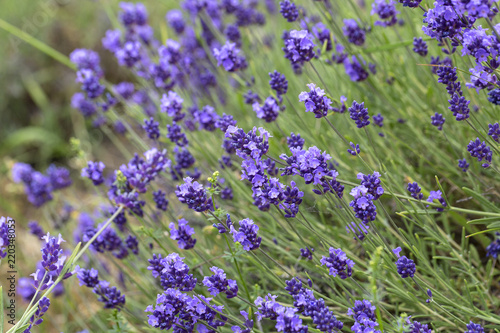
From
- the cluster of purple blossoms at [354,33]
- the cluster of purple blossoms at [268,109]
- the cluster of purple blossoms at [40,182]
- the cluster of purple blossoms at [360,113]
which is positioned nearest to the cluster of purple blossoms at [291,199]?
the cluster of purple blossoms at [360,113]

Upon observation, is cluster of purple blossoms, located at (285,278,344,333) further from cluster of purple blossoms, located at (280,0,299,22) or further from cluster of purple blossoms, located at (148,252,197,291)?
cluster of purple blossoms, located at (280,0,299,22)

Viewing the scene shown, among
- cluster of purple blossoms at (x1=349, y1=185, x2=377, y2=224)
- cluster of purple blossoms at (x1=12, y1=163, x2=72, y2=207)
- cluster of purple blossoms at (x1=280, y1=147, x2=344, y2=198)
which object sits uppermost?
cluster of purple blossoms at (x1=12, y1=163, x2=72, y2=207)

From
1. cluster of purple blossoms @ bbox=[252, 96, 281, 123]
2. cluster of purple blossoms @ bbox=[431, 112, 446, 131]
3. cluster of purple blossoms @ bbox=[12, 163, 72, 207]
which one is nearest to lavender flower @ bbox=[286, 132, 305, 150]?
cluster of purple blossoms @ bbox=[252, 96, 281, 123]

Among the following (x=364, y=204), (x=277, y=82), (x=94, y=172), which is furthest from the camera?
(x=94, y=172)

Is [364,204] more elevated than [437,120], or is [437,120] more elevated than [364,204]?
[437,120]

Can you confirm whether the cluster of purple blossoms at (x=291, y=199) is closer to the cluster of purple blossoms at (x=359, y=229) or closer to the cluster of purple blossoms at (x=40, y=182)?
the cluster of purple blossoms at (x=359, y=229)

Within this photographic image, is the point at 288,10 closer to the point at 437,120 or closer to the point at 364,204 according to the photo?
the point at 437,120

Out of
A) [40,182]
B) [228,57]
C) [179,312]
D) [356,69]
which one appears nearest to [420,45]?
[356,69]
